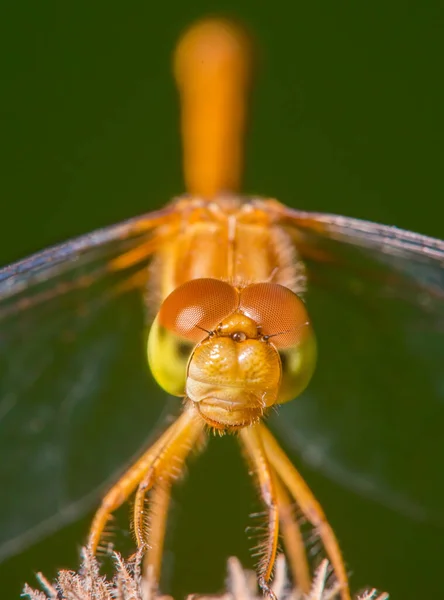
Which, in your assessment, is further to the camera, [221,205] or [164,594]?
[221,205]

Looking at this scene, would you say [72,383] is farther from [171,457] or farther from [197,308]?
[197,308]

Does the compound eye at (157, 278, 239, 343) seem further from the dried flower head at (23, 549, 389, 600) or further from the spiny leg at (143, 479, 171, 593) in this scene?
the dried flower head at (23, 549, 389, 600)

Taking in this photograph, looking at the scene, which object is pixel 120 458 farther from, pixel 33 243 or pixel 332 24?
pixel 332 24

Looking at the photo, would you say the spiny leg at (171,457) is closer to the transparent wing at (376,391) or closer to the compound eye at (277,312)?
the compound eye at (277,312)

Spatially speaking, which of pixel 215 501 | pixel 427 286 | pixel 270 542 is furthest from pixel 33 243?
pixel 270 542

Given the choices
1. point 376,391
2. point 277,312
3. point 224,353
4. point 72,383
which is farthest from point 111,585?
point 376,391

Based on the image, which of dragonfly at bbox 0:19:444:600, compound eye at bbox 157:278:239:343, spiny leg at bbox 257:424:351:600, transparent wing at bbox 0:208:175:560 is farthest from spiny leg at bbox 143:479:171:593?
transparent wing at bbox 0:208:175:560
